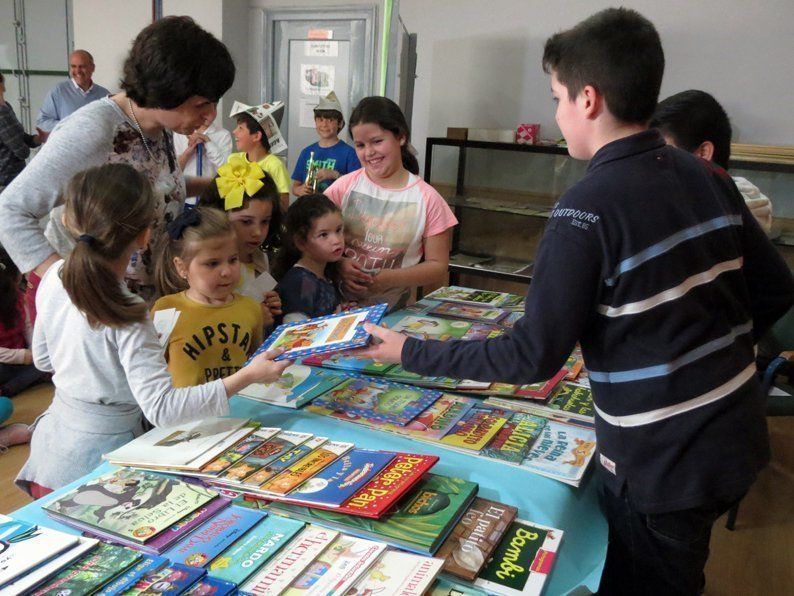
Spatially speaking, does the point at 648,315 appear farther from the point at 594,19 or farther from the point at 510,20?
the point at 510,20

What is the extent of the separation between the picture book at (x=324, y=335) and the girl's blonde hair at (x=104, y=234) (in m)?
0.31

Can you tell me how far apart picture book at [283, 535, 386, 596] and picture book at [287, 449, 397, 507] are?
0.25 feet

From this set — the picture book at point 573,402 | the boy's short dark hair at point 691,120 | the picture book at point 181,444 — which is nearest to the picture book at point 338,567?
the picture book at point 181,444

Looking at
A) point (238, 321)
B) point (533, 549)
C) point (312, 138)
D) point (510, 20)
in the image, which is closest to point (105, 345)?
point (238, 321)

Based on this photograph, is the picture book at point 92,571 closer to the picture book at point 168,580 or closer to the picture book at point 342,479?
the picture book at point 168,580

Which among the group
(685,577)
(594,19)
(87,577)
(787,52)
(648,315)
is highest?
(787,52)

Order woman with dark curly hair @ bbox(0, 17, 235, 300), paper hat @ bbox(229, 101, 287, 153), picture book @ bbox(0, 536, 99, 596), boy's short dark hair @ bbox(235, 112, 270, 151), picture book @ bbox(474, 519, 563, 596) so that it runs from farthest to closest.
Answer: boy's short dark hair @ bbox(235, 112, 270, 151) < paper hat @ bbox(229, 101, 287, 153) < woman with dark curly hair @ bbox(0, 17, 235, 300) < picture book @ bbox(474, 519, 563, 596) < picture book @ bbox(0, 536, 99, 596)

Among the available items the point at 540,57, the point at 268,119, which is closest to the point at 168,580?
the point at 268,119

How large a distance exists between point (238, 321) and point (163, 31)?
77cm

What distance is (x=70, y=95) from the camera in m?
5.37

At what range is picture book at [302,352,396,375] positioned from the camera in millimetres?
1755

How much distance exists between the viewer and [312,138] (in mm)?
5773

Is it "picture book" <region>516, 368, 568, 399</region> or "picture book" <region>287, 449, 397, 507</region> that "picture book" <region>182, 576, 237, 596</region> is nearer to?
"picture book" <region>287, 449, 397, 507</region>

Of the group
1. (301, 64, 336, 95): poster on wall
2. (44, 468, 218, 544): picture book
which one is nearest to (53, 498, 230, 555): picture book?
(44, 468, 218, 544): picture book
